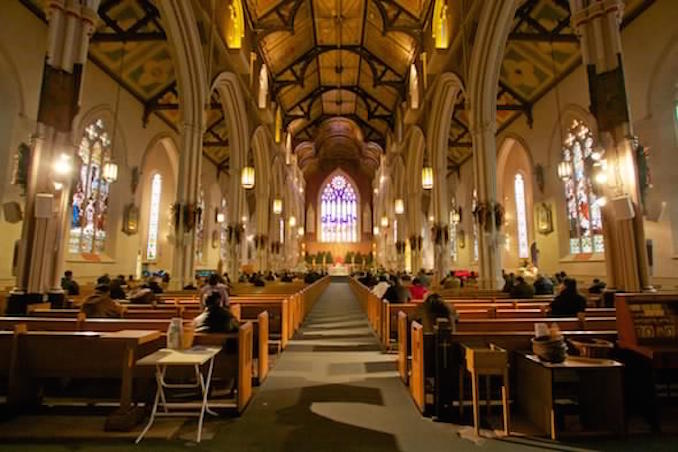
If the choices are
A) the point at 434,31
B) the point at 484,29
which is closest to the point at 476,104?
the point at 484,29

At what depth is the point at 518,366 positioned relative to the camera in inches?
133

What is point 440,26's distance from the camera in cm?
1348

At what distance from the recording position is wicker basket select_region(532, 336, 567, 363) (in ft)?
9.27

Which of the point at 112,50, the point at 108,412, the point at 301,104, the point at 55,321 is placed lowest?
the point at 108,412

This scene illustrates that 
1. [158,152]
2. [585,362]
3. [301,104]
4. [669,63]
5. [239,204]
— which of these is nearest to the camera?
[585,362]

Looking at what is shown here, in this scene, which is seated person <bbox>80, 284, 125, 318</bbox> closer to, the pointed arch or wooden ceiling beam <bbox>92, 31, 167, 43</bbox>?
wooden ceiling beam <bbox>92, 31, 167, 43</bbox>

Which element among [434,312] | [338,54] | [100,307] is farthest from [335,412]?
[338,54]

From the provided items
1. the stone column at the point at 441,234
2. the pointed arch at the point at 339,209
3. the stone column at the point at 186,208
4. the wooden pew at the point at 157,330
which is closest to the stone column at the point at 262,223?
the stone column at the point at 186,208

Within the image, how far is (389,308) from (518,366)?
2748 millimetres

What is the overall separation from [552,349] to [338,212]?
36209 mm

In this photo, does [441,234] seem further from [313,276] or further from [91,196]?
[91,196]

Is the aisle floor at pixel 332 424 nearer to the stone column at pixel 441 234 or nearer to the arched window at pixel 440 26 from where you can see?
the stone column at pixel 441 234

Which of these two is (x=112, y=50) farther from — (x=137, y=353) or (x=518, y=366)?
(x=518, y=366)

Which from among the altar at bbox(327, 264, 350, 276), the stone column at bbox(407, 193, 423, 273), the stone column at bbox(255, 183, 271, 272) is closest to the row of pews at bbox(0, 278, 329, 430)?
the stone column at bbox(255, 183, 271, 272)
